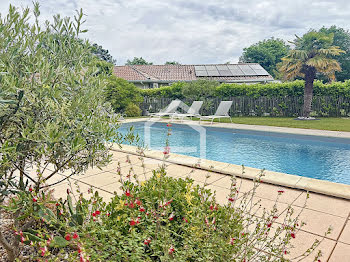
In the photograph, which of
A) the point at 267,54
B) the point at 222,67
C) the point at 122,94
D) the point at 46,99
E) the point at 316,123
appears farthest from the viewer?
the point at 267,54

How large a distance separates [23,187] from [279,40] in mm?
51524

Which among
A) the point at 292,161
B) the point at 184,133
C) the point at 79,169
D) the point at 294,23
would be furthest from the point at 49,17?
the point at 294,23

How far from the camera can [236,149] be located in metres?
7.80

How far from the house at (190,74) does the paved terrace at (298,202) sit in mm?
18095

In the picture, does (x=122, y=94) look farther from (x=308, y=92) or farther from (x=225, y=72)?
(x=225, y=72)

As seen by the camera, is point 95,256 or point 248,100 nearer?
point 95,256

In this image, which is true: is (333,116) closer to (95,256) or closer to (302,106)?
(302,106)

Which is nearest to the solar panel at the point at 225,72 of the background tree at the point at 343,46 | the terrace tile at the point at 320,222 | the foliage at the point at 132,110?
the foliage at the point at 132,110

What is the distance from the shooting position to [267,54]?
39531 millimetres

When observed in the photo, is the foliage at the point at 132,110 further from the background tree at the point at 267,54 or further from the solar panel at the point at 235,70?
the background tree at the point at 267,54

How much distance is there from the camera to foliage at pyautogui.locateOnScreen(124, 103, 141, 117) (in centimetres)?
1558

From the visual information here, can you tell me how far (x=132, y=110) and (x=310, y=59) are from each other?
10491 mm

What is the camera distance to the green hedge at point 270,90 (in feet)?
42.4

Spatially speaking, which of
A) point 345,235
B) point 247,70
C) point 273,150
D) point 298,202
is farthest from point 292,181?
point 247,70
